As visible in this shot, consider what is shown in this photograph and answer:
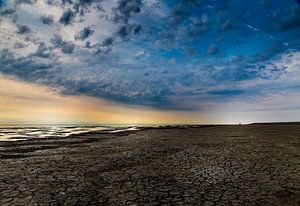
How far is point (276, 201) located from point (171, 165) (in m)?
6.59

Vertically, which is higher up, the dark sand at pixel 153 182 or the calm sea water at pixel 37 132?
the calm sea water at pixel 37 132

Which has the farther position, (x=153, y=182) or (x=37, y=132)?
(x=37, y=132)

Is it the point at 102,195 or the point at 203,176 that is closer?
the point at 102,195

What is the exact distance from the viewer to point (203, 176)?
38.0 ft

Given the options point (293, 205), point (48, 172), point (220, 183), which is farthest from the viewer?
point (48, 172)

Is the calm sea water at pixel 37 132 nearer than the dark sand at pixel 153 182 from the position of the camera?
No

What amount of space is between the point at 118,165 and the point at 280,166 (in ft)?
26.4

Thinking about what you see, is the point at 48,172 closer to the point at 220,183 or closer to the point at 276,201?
the point at 220,183

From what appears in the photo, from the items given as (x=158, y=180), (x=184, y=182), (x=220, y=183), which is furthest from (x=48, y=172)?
(x=220, y=183)

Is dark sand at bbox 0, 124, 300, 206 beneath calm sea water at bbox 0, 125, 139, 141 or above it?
beneath

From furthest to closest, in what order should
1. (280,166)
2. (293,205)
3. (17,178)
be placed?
(280,166) < (17,178) < (293,205)

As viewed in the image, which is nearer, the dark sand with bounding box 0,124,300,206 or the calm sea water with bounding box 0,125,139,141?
the dark sand with bounding box 0,124,300,206

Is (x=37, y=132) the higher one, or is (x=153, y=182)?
(x=37, y=132)

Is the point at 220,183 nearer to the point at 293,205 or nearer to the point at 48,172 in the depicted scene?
the point at 293,205
